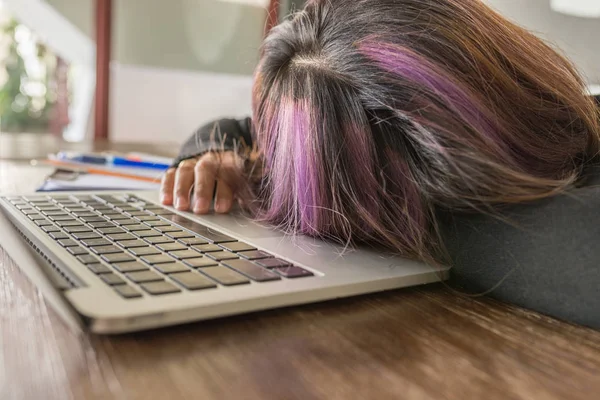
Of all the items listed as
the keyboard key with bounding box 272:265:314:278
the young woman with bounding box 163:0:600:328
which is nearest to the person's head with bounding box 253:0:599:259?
the young woman with bounding box 163:0:600:328

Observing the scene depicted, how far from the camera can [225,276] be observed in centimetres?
40

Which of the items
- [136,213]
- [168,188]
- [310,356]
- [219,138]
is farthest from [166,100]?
[310,356]

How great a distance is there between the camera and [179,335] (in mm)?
356

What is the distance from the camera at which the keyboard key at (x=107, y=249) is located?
0.45 meters

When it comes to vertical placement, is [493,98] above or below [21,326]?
above

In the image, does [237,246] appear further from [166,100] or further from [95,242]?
[166,100]

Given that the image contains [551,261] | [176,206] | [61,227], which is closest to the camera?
[551,261]

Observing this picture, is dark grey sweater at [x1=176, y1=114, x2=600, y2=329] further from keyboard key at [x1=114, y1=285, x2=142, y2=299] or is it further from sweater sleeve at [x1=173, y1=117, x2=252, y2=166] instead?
sweater sleeve at [x1=173, y1=117, x2=252, y2=166]

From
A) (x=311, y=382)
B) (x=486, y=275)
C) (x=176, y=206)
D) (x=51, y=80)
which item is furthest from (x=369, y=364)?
(x=51, y=80)

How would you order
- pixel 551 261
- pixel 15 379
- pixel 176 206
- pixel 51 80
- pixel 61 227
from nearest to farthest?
pixel 15 379
pixel 551 261
pixel 61 227
pixel 176 206
pixel 51 80

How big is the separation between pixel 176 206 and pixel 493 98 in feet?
1.30

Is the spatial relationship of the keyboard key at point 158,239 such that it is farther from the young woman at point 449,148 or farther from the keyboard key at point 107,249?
the young woman at point 449,148

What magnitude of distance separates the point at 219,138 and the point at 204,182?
7.1 inches

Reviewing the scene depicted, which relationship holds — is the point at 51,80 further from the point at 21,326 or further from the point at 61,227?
the point at 21,326
